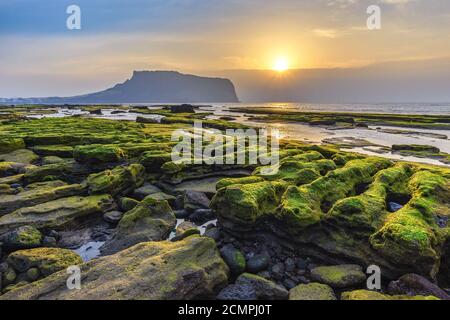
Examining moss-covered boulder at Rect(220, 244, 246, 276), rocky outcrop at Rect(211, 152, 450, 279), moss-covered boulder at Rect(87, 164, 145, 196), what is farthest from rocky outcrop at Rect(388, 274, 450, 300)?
moss-covered boulder at Rect(87, 164, 145, 196)

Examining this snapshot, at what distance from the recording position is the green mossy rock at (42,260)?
11.6 meters

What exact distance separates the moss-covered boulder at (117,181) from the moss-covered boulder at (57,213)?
104cm

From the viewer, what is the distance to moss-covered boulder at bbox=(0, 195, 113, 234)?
49.4 feet

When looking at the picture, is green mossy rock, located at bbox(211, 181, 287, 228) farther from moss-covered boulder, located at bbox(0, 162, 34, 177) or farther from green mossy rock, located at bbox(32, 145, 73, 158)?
green mossy rock, located at bbox(32, 145, 73, 158)

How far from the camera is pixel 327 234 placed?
13219 mm

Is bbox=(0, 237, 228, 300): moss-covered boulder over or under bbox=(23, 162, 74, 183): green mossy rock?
under

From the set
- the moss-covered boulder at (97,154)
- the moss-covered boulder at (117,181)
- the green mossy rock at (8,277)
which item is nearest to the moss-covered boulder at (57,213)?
the moss-covered boulder at (117,181)

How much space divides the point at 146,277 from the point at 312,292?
4.97 metres

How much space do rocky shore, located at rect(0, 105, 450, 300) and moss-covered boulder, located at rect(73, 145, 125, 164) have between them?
294 cm

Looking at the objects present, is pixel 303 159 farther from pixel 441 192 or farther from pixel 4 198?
pixel 4 198

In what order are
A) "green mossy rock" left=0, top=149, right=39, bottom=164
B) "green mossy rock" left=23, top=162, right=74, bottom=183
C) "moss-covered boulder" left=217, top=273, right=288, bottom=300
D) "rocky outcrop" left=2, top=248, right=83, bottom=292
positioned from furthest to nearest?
"green mossy rock" left=0, top=149, right=39, bottom=164
"green mossy rock" left=23, top=162, right=74, bottom=183
"rocky outcrop" left=2, top=248, right=83, bottom=292
"moss-covered boulder" left=217, top=273, right=288, bottom=300

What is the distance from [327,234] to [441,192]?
21.2 feet

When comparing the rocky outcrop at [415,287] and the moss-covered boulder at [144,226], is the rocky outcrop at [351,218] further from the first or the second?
the moss-covered boulder at [144,226]
